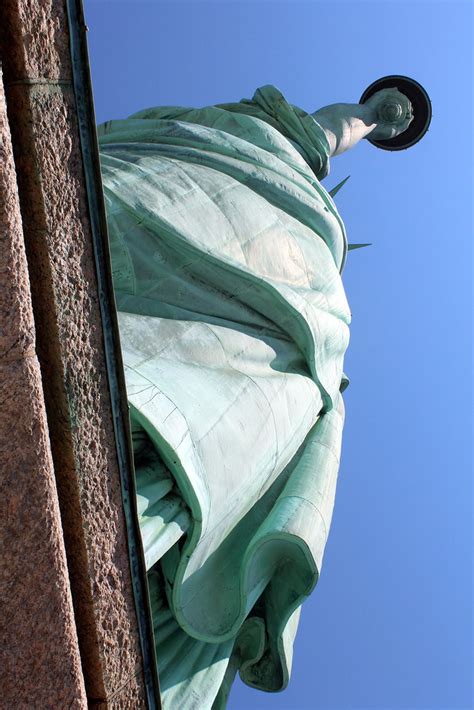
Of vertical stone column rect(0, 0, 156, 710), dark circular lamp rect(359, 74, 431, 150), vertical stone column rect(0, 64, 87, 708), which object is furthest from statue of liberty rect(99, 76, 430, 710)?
dark circular lamp rect(359, 74, 431, 150)

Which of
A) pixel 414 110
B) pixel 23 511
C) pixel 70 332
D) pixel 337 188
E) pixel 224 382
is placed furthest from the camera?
pixel 414 110

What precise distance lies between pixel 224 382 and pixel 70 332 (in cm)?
198

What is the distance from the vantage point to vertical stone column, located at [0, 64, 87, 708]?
2527mm

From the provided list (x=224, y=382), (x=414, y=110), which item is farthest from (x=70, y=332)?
(x=414, y=110)

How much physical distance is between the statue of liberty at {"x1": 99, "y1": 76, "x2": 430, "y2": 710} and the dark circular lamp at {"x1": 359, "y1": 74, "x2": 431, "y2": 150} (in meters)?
7.08

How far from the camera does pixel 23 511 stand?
8.40ft

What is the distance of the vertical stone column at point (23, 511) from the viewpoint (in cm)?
253

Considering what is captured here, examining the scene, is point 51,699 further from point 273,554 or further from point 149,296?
point 149,296

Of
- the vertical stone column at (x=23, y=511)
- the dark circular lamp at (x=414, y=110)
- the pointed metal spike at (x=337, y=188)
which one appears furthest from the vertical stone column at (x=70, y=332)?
the dark circular lamp at (x=414, y=110)

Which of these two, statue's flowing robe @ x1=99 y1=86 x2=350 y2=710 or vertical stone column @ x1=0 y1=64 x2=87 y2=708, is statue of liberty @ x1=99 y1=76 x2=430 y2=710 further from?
vertical stone column @ x1=0 y1=64 x2=87 y2=708

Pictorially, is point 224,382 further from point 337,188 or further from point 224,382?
point 337,188

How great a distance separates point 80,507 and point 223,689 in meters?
2.47

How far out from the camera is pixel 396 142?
552 inches

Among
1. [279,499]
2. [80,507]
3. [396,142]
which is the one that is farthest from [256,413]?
[396,142]
